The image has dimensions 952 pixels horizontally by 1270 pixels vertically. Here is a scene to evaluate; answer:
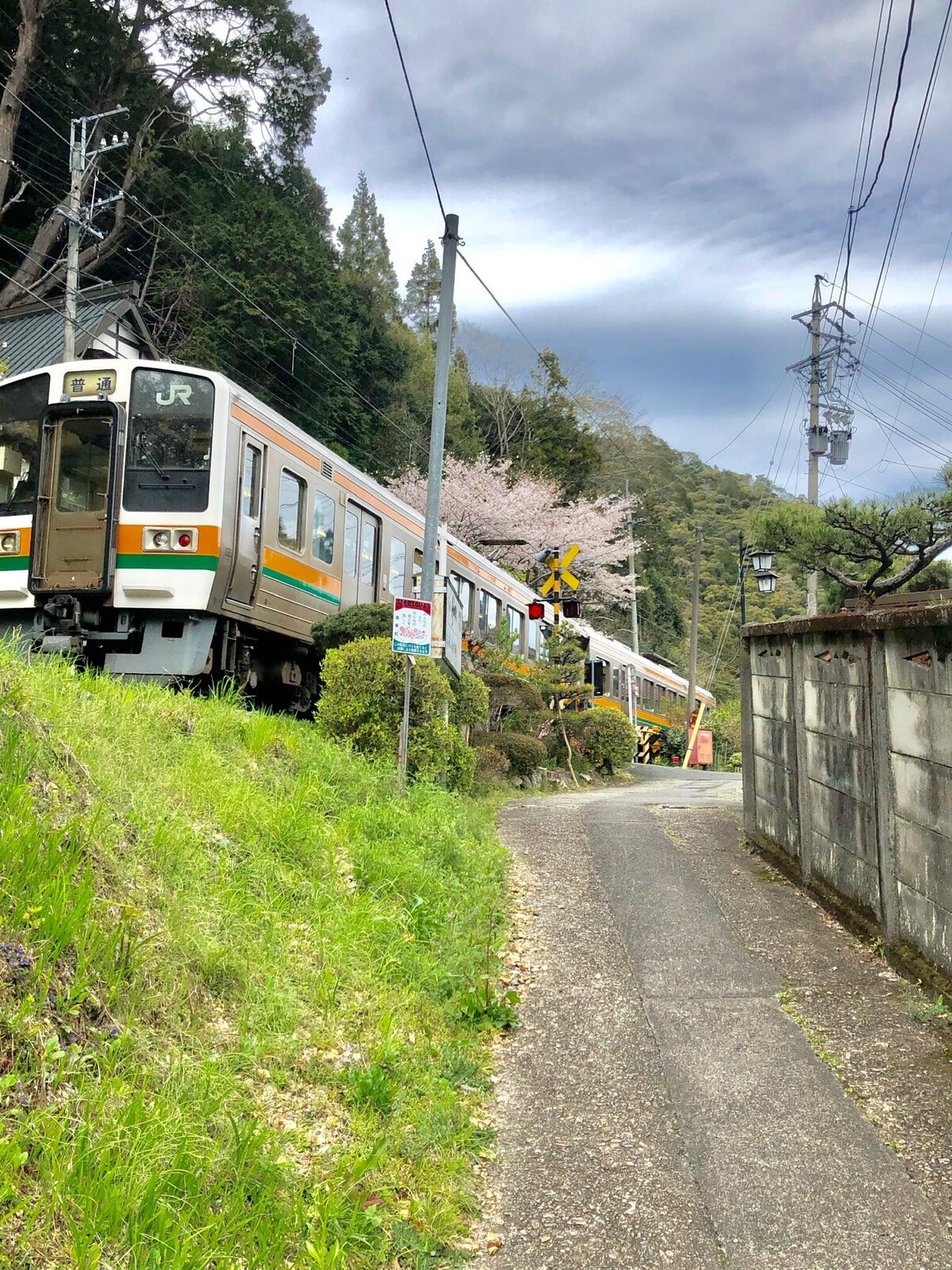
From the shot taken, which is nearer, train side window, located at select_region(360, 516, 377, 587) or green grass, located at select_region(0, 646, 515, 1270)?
green grass, located at select_region(0, 646, 515, 1270)

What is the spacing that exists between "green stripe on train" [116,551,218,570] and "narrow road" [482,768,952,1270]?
13.1 feet

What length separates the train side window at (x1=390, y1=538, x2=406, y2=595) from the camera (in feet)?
44.6

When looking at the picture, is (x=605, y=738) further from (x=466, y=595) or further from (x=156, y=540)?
(x=156, y=540)

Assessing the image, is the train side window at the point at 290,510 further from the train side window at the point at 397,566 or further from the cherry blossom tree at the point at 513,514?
the cherry blossom tree at the point at 513,514

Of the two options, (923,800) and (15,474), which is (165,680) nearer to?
(15,474)

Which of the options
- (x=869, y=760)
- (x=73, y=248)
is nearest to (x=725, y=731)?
(x=73, y=248)

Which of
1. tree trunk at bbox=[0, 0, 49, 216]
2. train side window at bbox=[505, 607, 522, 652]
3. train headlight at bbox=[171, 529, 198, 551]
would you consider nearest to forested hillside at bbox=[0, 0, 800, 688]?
tree trunk at bbox=[0, 0, 49, 216]

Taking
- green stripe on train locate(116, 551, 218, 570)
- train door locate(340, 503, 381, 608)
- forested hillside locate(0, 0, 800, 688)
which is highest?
forested hillside locate(0, 0, 800, 688)

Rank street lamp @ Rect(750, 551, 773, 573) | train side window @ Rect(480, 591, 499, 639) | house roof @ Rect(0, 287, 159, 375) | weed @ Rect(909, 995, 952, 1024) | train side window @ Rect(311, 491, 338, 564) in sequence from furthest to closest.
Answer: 1. house roof @ Rect(0, 287, 159, 375)
2. train side window @ Rect(480, 591, 499, 639)
3. street lamp @ Rect(750, 551, 773, 573)
4. train side window @ Rect(311, 491, 338, 564)
5. weed @ Rect(909, 995, 952, 1024)

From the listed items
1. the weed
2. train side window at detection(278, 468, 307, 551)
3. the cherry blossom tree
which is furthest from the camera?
the cherry blossom tree

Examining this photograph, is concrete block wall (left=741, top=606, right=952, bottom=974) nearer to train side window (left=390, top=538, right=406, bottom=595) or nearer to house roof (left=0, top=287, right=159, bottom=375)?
train side window (left=390, top=538, right=406, bottom=595)

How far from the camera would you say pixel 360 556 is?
12461 millimetres

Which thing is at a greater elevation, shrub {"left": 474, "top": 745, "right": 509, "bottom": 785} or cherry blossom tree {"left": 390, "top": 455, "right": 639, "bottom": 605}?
cherry blossom tree {"left": 390, "top": 455, "right": 639, "bottom": 605}

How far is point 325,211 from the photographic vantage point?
3041cm
